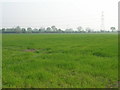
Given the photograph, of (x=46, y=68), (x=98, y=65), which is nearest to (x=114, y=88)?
(x=98, y=65)

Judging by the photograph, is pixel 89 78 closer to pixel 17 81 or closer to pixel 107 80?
pixel 107 80

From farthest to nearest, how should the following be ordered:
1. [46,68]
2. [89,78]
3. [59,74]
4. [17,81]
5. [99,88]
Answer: [46,68] → [59,74] → [89,78] → [17,81] → [99,88]

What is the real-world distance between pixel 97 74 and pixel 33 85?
87.4 inches

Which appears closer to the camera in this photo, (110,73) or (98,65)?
(110,73)

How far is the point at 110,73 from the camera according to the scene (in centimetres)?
563

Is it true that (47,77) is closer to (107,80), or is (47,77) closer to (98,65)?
(107,80)

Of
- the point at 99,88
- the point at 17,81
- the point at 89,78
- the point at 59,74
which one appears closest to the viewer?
the point at 99,88

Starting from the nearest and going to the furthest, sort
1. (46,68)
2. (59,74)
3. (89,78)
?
(89,78), (59,74), (46,68)

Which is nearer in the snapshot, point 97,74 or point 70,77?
point 70,77

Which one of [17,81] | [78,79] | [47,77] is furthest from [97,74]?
[17,81]

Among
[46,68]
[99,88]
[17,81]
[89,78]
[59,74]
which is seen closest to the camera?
[99,88]

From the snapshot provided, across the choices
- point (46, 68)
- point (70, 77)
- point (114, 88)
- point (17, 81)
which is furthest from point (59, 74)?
point (114, 88)

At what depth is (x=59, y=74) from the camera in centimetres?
556

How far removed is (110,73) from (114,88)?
1249 millimetres
